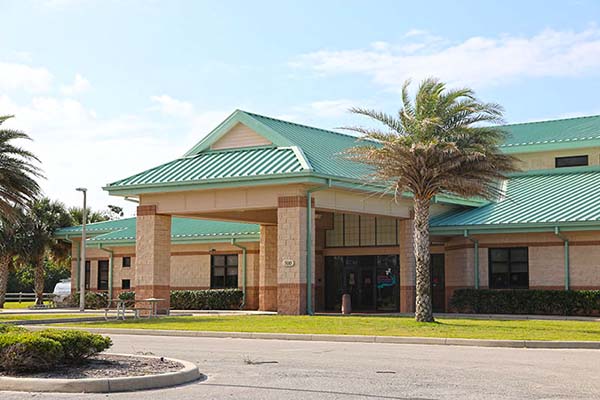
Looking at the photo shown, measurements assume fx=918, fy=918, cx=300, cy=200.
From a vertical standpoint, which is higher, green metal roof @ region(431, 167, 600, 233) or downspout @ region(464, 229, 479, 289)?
green metal roof @ region(431, 167, 600, 233)

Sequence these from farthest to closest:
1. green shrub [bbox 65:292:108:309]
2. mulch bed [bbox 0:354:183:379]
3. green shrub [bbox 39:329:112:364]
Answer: green shrub [bbox 65:292:108:309] → green shrub [bbox 39:329:112:364] → mulch bed [bbox 0:354:183:379]

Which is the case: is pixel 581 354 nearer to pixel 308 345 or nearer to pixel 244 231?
pixel 308 345

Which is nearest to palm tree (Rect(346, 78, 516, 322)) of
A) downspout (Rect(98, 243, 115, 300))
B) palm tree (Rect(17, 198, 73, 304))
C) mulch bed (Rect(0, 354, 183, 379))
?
mulch bed (Rect(0, 354, 183, 379))

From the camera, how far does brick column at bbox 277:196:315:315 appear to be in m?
31.3

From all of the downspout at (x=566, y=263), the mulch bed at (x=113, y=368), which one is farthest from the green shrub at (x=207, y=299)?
the mulch bed at (x=113, y=368)

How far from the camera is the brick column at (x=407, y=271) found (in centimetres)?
3638

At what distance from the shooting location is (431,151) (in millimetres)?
26531

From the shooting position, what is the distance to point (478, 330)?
77.4 ft

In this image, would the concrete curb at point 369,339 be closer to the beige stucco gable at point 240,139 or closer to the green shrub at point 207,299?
the beige stucco gable at point 240,139

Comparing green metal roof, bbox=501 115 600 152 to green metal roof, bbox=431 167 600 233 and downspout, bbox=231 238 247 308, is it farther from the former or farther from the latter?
downspout, bbox=231 238 247 308

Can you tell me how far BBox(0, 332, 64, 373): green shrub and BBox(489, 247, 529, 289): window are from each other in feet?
83.5

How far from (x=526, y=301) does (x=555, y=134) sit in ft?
39.6

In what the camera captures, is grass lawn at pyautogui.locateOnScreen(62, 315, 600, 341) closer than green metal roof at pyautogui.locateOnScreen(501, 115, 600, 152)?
Yes

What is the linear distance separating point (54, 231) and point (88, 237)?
297 cm
